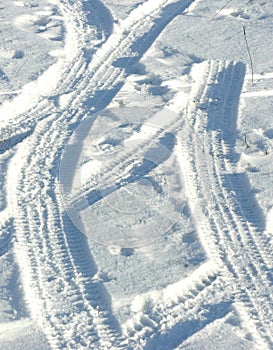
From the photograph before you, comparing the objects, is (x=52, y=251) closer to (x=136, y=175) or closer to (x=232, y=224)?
(x=136, y=175)

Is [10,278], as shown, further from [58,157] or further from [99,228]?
[58,157]

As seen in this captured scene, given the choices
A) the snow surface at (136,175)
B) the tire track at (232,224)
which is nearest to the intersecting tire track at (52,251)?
the snow surface at (136,175)

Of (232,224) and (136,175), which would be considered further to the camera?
(136,175)

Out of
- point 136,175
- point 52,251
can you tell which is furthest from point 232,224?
point 52,251

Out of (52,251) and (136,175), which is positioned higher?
(136,175)

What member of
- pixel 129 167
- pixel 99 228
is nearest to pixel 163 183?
pixel 129 167

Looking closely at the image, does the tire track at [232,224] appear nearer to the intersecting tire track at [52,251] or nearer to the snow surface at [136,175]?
the snow surface at [136,175]

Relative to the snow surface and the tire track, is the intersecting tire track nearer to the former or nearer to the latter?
the snow surface

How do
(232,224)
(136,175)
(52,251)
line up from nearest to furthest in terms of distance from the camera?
(52,251)
(232,224)
(136,175)
